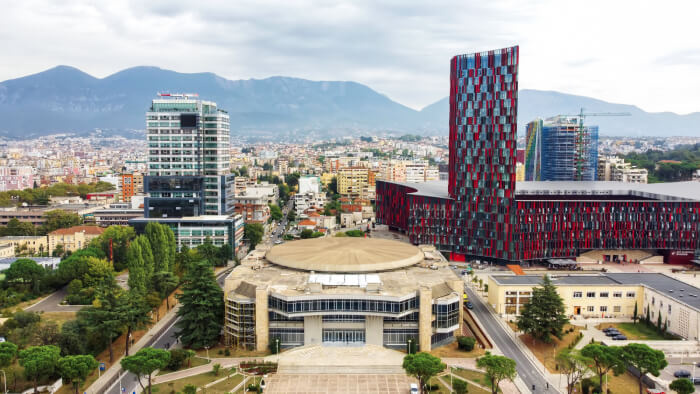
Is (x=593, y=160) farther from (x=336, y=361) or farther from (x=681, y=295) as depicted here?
(x=336, y=361)

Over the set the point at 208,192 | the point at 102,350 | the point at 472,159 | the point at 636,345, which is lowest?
the point at 102,350

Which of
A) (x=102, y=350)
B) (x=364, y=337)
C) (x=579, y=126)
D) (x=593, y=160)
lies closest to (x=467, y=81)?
(x=364, y=337)

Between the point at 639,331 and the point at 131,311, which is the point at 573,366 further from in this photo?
the point at 131,311

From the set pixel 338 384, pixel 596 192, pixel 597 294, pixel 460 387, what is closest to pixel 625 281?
pixel 597 294

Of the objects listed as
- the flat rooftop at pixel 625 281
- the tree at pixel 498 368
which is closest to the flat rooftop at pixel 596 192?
the flat rooftop at pixel 625 281

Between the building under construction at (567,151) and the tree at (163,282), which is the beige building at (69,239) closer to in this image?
the tree at (163,282)

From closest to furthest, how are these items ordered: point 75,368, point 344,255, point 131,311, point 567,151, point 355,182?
point 75,368
point 131,311
point 344,255
point 567,151
point 355,182
